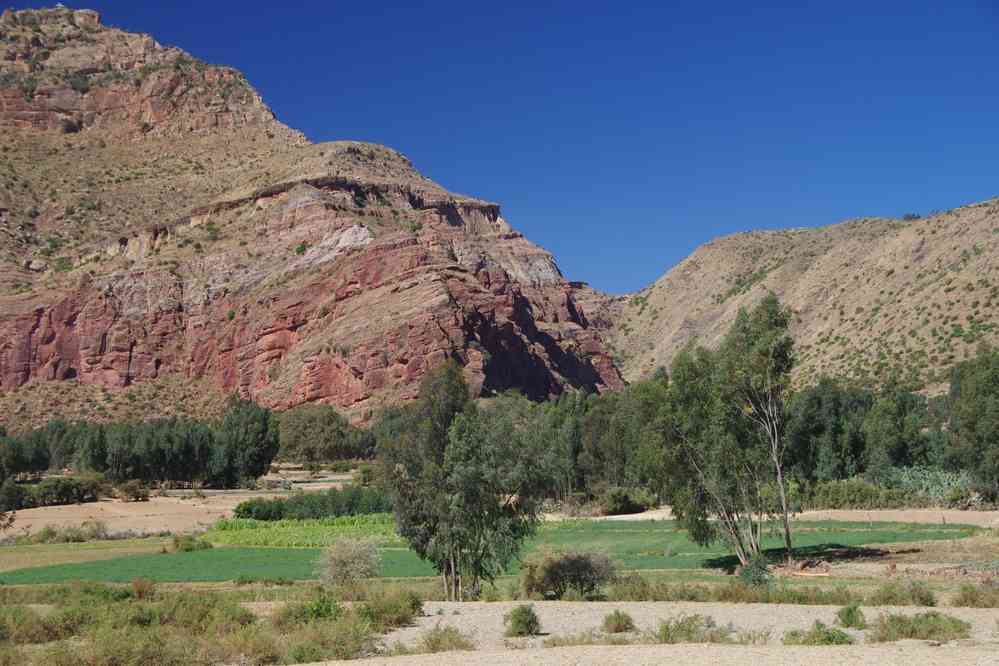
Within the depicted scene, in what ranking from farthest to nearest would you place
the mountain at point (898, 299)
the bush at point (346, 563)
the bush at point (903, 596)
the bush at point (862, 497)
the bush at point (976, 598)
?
the mountain at point (898, 299) < the bush at point (862, 497) < the bush at point (346, 563) < the bush at point (903, 596) < the bush at point (976, 598)

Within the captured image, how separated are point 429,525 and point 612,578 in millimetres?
6545

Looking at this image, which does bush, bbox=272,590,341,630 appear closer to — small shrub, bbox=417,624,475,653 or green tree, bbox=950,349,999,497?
small shrub, bbox=417,624,475,653

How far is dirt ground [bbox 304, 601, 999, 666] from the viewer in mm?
18609

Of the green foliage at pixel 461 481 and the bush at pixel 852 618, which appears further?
the green foliage at pixel 461 481

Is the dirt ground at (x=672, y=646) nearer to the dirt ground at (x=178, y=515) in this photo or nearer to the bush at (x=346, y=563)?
the bush at (x=346, y=563)

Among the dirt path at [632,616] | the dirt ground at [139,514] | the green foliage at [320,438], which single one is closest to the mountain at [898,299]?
the green foliage at [320,438]

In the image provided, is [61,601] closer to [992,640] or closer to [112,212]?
[992,640]

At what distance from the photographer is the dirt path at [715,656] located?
18.0m

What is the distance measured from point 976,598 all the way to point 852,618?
5.64 m

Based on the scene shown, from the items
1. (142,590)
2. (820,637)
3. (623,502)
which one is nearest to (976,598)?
(820,637)

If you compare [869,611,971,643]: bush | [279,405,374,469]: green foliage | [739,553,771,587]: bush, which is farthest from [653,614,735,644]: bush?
[279,405,374,469]: green foliage

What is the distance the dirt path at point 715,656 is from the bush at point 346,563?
1718cm

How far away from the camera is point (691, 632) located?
22062 mm

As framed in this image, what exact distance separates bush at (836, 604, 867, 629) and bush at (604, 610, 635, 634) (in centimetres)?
499
